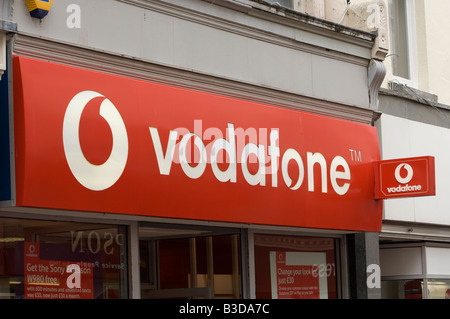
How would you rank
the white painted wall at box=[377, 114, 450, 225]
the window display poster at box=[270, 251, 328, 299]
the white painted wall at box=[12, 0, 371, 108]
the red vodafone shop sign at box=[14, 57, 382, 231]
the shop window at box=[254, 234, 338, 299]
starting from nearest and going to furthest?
1. the red vodafone shop sign at box=[14, 57, 382, 231]
2. the white painted wall at box=[12, 0, 371, 108]
3. the shop window at box=[254, 234, 338, 299]
4. the window display poster at box=[270, 251, 328, 299]
5. the white painted wall at box=[377, 114, 450, 225]

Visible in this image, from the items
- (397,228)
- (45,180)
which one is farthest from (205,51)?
(397,228)

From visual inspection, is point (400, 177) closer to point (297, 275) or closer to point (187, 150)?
point (297, 275)

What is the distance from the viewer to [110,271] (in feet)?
31.2

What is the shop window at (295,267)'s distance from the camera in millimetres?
11305

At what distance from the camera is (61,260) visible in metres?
8.98

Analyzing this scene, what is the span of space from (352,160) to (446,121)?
3.56m

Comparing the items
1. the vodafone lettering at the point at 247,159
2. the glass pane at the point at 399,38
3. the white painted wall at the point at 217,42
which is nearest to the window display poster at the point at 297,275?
the vodafone lettering at the point at 247,159

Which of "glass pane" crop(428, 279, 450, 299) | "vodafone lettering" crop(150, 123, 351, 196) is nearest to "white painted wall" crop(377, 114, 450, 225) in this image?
"glass pane" crop(428, 279, 450, 299)

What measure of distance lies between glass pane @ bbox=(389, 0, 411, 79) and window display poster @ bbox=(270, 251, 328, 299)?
402 cm

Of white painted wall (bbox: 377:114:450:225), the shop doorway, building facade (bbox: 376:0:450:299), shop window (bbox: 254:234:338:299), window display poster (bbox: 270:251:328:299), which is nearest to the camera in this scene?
the shop doorway

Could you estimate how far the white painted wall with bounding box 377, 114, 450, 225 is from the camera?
13.2 meters

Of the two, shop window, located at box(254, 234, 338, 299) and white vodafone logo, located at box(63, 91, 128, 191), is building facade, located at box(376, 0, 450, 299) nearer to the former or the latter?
shop window, located at box(254, 234, 338, 299)

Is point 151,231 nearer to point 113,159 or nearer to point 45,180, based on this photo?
point 113,159

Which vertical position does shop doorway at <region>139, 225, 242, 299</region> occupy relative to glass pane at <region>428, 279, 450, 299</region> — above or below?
above
